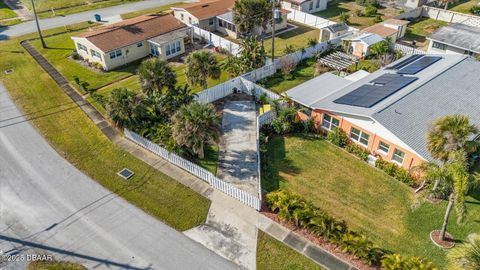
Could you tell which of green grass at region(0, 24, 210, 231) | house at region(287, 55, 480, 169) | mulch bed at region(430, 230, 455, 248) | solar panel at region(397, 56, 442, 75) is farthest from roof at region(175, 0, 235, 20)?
mulch bed at region(430, 230, 455, 248)

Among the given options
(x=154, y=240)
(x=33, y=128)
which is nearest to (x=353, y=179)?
(x=154, y=240)

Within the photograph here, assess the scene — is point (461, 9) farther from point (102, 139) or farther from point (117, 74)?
point (102, 139)

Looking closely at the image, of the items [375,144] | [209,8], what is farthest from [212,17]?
[375,144]

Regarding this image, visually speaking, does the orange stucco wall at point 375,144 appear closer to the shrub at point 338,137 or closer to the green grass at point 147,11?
the shrub at point 338,137

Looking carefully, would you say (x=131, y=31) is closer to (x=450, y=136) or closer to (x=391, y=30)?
(x=391, y=30)

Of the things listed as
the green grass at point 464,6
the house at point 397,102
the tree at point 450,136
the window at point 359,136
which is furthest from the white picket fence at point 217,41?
the green grass at point 464,6

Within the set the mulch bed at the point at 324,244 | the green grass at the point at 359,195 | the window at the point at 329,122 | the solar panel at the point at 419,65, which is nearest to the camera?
the mulch bed at the point at 324,244
